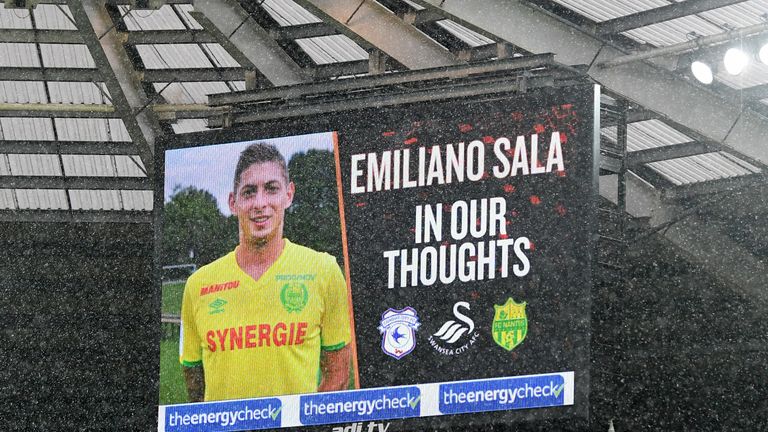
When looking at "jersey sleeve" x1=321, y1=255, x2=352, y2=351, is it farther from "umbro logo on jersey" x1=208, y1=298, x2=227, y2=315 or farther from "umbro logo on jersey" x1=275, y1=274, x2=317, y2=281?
"umbro logo on jersey" x1=208, y1=298, x2=227, y2=315

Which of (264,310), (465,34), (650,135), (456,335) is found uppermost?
(465,34)

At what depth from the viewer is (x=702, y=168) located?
17656 mm

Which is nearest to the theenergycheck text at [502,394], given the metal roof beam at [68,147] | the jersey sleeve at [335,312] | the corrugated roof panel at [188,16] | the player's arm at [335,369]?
the player's arm at [335,369]

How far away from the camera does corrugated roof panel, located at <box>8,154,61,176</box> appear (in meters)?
20.9

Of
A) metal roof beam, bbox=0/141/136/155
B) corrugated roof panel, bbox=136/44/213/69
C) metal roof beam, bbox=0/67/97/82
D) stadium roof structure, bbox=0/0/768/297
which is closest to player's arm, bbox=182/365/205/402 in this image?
stadium roof structure, bbox=0/0/768/297

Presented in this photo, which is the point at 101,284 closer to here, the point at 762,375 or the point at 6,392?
the point at 6,392

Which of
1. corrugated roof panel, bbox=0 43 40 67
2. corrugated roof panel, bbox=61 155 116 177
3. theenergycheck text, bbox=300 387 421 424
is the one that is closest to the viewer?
theenergycheck text, bbox=300 387 421 424

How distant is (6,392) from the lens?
73.6ft

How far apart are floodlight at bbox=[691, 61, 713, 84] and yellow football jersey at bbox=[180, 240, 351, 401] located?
3.78m

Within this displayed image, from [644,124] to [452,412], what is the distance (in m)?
5.99

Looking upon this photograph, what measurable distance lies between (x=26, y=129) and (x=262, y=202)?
790 centimetres

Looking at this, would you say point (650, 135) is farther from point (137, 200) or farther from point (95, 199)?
point (95, 199)

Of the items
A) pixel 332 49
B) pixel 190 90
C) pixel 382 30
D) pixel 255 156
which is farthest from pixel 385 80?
pixel 190 90

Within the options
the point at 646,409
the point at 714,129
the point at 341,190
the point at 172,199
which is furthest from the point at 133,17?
the point at 646,409
